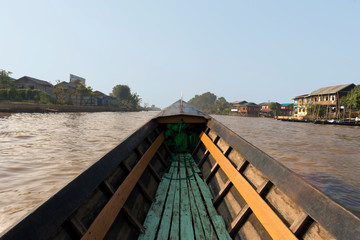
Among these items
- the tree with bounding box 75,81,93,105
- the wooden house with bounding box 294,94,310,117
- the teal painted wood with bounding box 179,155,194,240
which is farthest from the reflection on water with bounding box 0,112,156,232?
the wooden house with bounding box 294,94,310,117

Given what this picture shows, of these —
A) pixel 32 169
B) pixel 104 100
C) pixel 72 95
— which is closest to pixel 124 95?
pixel 104 100

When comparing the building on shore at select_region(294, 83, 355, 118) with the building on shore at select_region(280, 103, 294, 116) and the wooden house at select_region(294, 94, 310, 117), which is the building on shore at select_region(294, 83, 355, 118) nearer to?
the wooden house at select_region(294, 94, 310, 117)

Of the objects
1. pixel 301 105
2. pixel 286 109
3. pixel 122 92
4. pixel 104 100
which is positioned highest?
pixel 122 92

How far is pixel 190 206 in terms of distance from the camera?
2.95 meters

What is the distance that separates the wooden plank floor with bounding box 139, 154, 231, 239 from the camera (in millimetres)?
2301

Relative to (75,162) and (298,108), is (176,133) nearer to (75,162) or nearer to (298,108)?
(75,162)

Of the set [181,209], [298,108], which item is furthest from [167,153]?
[298,108]

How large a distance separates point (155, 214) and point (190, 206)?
22.8 inches

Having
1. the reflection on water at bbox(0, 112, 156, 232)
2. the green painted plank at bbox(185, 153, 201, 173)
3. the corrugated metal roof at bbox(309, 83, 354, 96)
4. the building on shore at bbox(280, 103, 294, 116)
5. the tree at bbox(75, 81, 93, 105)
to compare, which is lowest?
the reflection on water at bbox(0, 112, 156, 232)

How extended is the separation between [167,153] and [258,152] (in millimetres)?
3179

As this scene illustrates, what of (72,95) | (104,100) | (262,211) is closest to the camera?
(262,211)

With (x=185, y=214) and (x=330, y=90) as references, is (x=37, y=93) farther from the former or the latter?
(x=330, y=90)

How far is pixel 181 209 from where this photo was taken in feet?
9.33

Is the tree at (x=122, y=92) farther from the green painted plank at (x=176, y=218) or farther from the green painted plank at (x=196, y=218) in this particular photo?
the green painted plank at (x=196, y=218)
